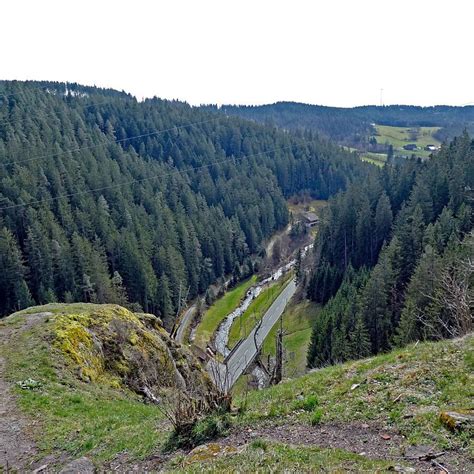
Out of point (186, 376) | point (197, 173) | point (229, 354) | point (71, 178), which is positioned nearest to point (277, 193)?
point (197, 173)

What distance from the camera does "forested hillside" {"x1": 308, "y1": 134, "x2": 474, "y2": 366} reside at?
3794cm

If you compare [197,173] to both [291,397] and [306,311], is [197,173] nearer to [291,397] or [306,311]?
[306,311]

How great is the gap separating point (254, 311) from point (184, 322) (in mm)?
13552

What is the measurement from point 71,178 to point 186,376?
77467 mm

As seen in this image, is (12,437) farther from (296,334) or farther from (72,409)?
(296,334)

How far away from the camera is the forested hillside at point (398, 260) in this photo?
37938 millimetres

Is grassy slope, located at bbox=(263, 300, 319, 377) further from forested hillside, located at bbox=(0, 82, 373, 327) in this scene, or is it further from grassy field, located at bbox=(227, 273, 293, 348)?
forested hillside, located at bbox=(0, 82, 373, 327)

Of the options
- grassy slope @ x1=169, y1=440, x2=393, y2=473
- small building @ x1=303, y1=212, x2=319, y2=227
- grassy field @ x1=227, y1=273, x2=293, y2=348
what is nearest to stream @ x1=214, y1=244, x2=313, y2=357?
grassy field @ x1=227, y1=273, x2=293, y2=348

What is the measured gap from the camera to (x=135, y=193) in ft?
347

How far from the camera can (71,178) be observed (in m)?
90.9

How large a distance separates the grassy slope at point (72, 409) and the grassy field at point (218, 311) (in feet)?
164

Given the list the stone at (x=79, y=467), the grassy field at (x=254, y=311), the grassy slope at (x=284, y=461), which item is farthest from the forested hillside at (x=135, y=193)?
the grassy slope at (x=284, y=461)

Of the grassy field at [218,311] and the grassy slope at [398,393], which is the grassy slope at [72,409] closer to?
the grassy slope at [398,393]

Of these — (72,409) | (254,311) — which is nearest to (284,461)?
(72,409)
